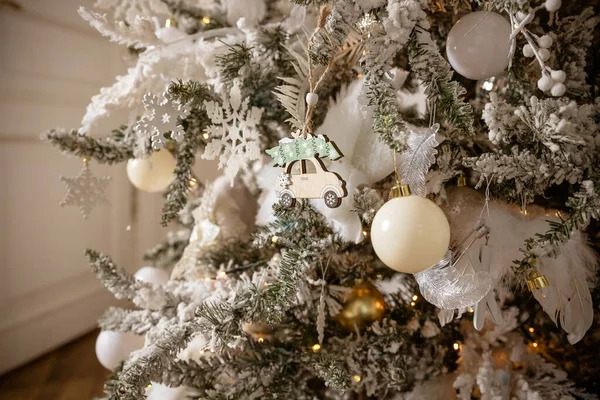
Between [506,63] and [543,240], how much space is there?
0.18m

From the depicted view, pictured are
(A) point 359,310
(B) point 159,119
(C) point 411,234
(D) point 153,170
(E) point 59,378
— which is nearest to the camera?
(C) point 411,234

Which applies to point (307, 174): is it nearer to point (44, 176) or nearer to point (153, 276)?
point (153, 276)

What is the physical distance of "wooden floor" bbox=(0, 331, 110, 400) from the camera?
106 cm

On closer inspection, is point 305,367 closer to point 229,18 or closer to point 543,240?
point 543,240

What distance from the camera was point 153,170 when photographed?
0.72m

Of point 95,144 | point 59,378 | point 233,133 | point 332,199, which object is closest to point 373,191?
point 332,199

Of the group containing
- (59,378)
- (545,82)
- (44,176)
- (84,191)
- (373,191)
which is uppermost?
(545,82)

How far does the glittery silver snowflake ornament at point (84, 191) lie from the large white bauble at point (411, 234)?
0.45m

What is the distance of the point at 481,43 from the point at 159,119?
0.34m

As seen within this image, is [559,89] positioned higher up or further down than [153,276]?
higher up

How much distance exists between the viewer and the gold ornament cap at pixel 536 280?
0.45 meters

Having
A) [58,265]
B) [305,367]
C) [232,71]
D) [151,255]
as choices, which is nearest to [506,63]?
[232,71]

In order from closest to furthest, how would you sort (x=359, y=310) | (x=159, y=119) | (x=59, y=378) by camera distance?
(x=159, y=119) → (x=359, y=310) → (x=59, y=378)

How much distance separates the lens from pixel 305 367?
575mm
